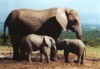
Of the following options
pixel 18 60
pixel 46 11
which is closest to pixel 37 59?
pixel 18 60

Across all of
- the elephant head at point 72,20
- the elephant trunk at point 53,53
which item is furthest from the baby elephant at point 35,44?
the elephant head at point 72,20

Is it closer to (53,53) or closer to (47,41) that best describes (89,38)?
(53,53)

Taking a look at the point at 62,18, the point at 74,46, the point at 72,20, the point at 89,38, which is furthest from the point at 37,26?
the point at 89,38

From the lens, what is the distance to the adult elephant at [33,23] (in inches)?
676

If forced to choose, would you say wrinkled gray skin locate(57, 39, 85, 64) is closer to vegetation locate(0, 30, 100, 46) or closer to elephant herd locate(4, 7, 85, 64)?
elephant herd locate(4, 7, 85, 64)

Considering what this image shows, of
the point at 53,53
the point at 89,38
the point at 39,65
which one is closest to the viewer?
the point at 39,65

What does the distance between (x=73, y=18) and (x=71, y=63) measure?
275 cm

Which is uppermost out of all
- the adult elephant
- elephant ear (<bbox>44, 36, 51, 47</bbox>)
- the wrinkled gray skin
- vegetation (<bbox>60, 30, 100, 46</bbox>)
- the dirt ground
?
the adult elephant

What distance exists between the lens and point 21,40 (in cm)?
1644

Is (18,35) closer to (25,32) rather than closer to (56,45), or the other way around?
(25,32)

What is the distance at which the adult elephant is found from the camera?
1717cm

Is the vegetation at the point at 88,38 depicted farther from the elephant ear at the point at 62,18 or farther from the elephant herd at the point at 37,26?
the elephant ear at the point at 62,18

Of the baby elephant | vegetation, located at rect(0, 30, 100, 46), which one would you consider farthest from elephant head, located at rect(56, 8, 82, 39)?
vegetation, located at rect(0, 30, 100, 46)

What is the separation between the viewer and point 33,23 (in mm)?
17281
